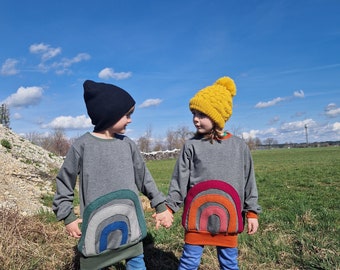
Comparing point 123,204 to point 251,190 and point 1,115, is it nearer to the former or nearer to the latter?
point 251,190

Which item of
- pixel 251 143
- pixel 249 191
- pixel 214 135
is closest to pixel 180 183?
pixel 214 135

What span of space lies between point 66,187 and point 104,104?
71 cm

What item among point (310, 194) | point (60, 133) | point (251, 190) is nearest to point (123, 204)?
point (251, 190)

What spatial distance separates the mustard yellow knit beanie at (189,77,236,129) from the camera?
2.77m

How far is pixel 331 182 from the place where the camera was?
1049 cm

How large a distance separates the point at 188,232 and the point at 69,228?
98 cm

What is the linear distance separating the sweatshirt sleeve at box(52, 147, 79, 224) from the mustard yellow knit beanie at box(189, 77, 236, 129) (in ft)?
3.62

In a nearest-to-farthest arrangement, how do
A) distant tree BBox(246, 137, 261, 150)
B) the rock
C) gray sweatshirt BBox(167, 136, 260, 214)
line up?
gray sweatshirt BBox(167, 136, 260, 214) < the rock < distant tree BBox(246, 137, 261, 150)

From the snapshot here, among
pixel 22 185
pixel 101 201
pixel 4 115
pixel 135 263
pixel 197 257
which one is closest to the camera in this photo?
pixel 101 201

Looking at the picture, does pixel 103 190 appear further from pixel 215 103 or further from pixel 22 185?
pixel 22 185

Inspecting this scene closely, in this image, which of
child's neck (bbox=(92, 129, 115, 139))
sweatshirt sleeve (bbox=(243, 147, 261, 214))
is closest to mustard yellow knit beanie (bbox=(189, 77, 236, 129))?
sweatshirt sleeve (bbox=(243, 147, 261, 214))

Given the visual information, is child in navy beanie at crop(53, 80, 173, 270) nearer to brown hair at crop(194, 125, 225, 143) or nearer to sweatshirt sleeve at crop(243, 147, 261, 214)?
brown hair at crop(194, 125, 225, 143)

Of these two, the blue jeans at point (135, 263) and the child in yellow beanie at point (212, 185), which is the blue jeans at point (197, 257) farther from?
the blue jeans at point (135, 263)

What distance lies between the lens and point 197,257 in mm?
2768
